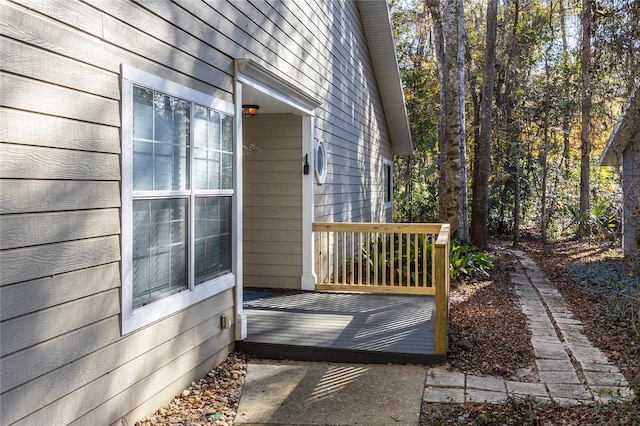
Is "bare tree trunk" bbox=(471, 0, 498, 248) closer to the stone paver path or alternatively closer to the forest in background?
the forest in background

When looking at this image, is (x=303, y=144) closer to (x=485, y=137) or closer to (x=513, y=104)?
(x=485, y=137)

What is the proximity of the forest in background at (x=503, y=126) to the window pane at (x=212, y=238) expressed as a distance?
625 cm

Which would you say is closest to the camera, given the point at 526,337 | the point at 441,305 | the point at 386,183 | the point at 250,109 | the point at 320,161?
the point at 441,305

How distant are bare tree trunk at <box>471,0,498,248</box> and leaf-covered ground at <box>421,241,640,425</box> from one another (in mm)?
1151

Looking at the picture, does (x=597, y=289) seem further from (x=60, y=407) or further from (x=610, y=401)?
(x=60, y=407)

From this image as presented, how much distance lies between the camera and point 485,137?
13.0m

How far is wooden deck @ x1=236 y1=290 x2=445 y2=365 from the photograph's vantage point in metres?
4.65

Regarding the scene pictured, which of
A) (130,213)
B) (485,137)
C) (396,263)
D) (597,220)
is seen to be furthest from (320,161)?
(597,220)

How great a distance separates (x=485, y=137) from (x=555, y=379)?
372 inches

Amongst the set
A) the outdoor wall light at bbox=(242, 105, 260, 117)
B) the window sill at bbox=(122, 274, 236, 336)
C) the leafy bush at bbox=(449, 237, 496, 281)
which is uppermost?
the outdoor wall light at bbox=(242, 105, 260, 117)

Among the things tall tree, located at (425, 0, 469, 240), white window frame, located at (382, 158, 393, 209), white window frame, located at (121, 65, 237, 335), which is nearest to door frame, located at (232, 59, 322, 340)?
white window frame, located at (121, 65, 237, 335)

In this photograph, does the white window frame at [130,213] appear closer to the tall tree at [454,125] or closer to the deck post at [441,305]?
the deck post at [441,305]

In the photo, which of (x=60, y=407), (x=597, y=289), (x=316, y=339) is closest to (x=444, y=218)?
(x=597, y=289)

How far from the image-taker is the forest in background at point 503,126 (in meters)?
11.7
